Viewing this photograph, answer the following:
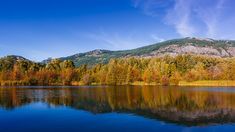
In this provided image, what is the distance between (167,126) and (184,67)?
5854 inches

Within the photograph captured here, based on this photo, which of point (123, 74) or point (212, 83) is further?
point (123, 74)

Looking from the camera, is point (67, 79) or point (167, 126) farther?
point (67, 79)

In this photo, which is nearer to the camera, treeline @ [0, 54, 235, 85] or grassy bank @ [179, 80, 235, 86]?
grassy bank @ [179, 80, 235, 86]

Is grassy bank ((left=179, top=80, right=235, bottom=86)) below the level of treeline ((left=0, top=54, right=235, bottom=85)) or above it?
below

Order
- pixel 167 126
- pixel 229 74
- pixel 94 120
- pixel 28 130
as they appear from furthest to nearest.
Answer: pixel 229 74 → pixel 94 120 → pixel 167 126 → pixel 28 130

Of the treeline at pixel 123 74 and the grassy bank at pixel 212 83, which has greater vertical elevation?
the treeline at pixel 123 74

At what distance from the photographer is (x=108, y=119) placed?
31.5 meters

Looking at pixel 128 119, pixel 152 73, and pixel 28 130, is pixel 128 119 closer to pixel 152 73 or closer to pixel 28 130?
pixel 28 130

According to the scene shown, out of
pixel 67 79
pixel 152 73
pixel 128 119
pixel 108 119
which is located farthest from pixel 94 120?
pixel 67 79

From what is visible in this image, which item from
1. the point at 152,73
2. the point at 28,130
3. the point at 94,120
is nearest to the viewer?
the point at 28,130

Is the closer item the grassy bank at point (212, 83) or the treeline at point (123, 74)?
the grassy bank at point (212, 83)

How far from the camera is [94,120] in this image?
101 feet

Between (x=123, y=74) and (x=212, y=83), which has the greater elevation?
(x=123, y=74)

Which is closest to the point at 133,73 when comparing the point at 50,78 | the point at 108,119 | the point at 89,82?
the point at 89,82
